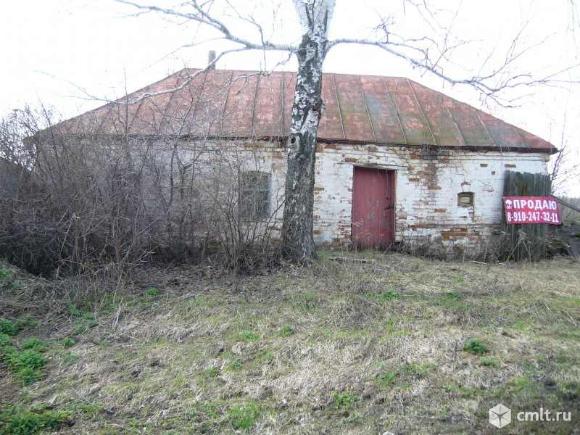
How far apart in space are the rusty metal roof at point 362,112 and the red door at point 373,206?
85 cm

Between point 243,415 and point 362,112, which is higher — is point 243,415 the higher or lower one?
the lower one

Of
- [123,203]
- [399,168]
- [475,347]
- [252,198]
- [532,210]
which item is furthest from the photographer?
[399,168]

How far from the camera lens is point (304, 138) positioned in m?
7.36

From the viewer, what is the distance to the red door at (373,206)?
10.9 meters

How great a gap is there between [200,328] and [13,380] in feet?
6.13

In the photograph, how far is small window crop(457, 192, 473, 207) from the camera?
1092 cm

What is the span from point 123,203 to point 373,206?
20.2ft

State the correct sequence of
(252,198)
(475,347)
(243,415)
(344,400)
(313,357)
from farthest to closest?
(252,198) → (313,357) → (475,347) → (344,400) → (243,415)

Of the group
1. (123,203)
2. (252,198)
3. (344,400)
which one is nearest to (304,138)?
(252,198)

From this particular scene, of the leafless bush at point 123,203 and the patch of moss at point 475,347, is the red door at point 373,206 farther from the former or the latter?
the patch of moss at point 475,347

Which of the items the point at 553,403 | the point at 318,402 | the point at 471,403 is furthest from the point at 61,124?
the point at 553,403

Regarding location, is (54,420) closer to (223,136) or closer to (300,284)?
(300,284)

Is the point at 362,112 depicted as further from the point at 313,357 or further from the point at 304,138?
the point at 313,357

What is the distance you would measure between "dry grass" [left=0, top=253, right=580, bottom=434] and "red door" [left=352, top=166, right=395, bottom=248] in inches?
163
